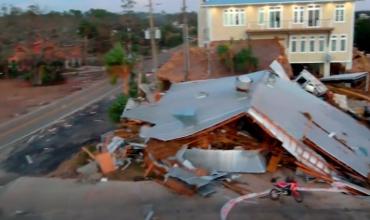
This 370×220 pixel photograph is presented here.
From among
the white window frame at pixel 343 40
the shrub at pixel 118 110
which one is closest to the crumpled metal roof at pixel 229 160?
the shrub at pixel 118 110

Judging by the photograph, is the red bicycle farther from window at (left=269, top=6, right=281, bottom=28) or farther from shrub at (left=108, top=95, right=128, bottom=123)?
window at (left=269, top=6, right=281, bottom=28)

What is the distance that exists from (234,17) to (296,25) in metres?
4.22

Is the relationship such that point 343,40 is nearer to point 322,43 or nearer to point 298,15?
point 322,43

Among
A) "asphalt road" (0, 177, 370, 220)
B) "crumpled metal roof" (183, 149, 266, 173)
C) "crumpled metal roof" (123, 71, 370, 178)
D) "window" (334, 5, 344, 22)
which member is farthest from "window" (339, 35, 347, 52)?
"asphalt road" (0, 177, 370, 220)

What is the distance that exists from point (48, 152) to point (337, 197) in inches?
484

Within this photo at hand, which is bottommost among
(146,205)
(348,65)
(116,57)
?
(146,205)

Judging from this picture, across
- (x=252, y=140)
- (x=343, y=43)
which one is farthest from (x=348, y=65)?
(x=252, y=140)

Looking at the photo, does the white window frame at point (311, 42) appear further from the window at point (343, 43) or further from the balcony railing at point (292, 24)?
the window at point (343, 43)

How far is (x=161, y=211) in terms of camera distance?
12523mm

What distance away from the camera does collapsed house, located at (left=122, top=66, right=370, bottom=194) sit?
14547mm

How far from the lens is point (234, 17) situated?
33.3m

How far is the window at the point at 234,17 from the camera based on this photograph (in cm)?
3303

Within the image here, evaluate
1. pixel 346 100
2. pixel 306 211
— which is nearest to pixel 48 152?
pixel 306 211

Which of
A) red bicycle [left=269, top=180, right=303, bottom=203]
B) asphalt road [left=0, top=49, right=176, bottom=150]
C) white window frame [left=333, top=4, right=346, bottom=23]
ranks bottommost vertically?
asphalt road [left=0, top=49, right=176, bottom=150]
